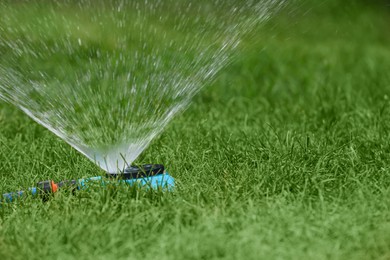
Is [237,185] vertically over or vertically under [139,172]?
under

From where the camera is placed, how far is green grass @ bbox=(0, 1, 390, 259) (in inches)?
107

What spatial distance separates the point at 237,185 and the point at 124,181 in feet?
1.60

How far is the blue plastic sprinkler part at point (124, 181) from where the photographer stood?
326 cm

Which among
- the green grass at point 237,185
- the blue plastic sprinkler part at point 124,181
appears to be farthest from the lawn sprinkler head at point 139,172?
the green grass at point 237,185

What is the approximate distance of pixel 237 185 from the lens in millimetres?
3262

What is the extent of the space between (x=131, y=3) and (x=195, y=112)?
364cm

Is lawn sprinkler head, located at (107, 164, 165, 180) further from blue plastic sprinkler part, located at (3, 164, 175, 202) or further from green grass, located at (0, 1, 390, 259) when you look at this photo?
green grass, located at (0, 1, 390, 259)

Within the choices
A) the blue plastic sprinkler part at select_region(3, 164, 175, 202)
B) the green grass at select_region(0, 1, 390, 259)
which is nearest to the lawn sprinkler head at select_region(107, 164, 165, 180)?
the blue plastic sprinkler part at select_region(3, 164, 175, 202)

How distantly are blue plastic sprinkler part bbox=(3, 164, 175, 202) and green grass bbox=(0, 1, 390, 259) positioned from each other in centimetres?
7

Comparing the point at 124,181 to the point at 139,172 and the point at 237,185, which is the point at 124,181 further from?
the point at 237,185

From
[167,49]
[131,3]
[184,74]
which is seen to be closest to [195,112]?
[184,74]

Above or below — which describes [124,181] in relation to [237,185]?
above

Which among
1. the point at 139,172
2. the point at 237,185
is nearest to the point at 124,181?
the point at 139,172

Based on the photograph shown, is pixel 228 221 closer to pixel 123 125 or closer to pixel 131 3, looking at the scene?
pixel 123 125
